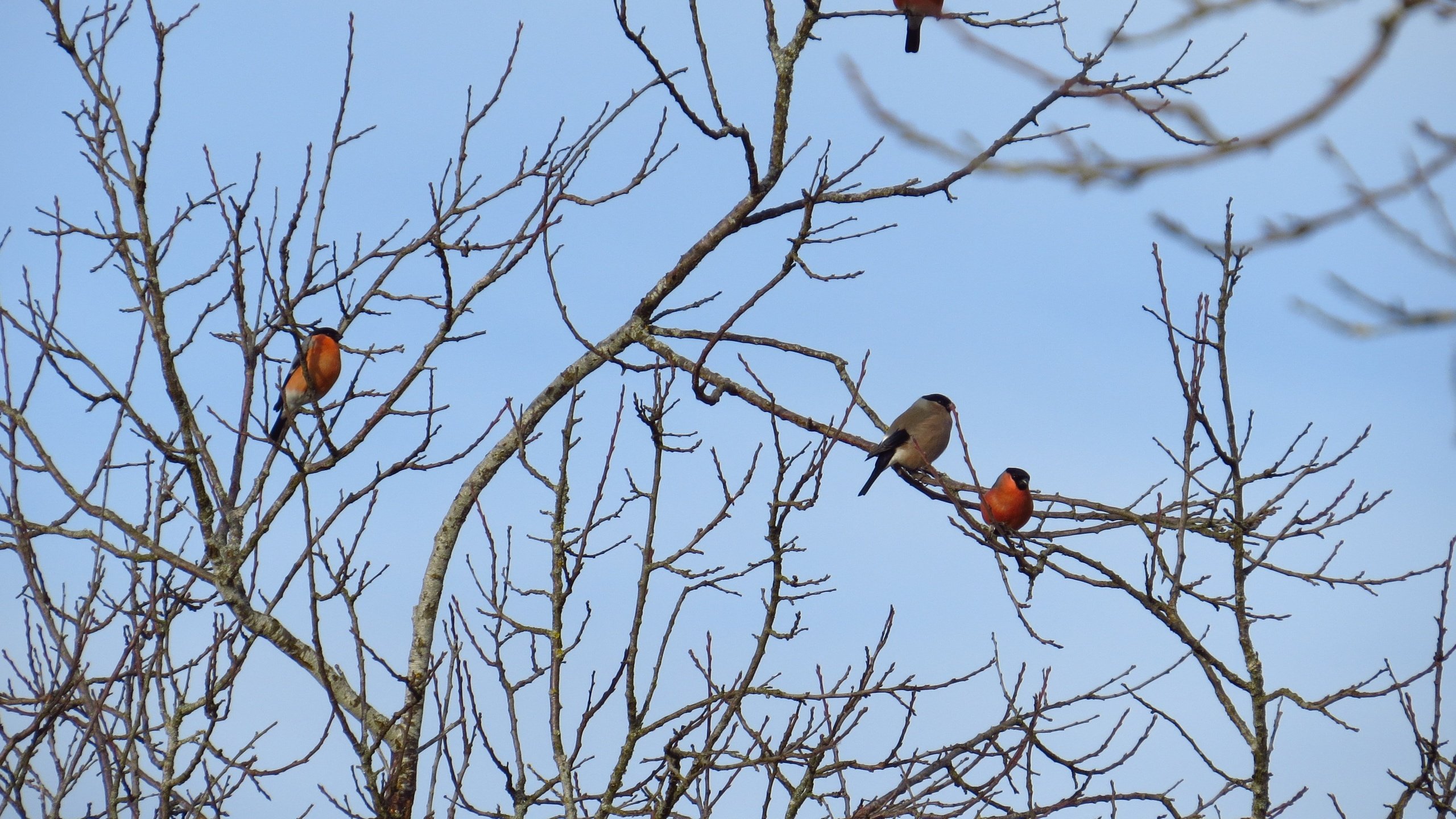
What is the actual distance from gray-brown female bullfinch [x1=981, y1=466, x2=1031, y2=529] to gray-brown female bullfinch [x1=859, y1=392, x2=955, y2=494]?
46 cm

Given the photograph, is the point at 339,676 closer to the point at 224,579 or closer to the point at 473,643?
the point at 224,579

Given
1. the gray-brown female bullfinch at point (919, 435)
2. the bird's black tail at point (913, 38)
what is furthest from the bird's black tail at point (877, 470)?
the bird's black tail at point (913, 38)

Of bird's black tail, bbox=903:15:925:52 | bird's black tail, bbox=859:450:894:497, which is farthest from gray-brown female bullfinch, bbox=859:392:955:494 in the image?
bird's black tail, bbox=903:15:925:52

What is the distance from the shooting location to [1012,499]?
6.95 meters

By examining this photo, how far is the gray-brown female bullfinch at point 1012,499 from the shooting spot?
273 inches

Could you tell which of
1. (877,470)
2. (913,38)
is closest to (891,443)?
(877,470)

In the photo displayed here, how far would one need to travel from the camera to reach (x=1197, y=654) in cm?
390

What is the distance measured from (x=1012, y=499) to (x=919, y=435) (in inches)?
29.8

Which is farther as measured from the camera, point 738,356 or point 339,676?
point 339,676

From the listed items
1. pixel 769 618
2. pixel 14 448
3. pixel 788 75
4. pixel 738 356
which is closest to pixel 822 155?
pixel 788 75

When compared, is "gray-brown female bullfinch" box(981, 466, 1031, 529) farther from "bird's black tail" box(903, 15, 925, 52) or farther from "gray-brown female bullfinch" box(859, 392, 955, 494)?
"bird's black tail" box(903, 15, 925, 52)

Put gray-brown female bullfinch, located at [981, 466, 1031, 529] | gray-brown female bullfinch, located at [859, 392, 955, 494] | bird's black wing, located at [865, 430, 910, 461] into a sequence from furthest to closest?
gray-brown female bullfinch, located at [981, 466, 1031, 529] < gray-brown female bullfinch, located at [859, 392, 955, 494] < bird's black wing, located at [865, 430, 910, 461]

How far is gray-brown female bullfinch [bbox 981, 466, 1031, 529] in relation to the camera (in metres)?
6.93

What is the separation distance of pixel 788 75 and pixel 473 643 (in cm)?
286
